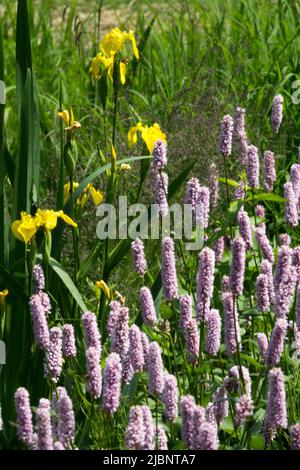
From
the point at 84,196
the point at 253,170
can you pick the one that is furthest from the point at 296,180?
the point at 84,196

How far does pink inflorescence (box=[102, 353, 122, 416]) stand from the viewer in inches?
77.5

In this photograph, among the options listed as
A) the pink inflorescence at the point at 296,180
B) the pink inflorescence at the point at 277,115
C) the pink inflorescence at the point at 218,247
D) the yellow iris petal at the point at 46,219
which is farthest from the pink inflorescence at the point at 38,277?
the pink inflorescence at the point at 277,115

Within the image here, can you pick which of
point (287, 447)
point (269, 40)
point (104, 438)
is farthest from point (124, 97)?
point (104, 438)

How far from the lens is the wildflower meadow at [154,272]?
214 cm

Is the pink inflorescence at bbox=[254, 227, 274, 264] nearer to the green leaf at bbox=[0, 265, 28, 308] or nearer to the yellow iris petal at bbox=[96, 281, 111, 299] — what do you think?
the yellow iris petal at bbox=[96, 281, 111, 299]

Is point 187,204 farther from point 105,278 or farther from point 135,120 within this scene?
point 135,120

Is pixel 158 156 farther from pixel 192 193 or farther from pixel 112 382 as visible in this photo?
pixel 112 382

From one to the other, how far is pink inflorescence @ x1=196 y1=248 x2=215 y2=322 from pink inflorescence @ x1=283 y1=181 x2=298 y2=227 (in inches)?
17.0

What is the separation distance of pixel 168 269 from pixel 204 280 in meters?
0.10

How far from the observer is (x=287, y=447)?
2621 millimetres

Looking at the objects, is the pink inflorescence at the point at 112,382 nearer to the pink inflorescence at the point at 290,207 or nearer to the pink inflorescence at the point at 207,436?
the pink inflorescence at the point at 207,436

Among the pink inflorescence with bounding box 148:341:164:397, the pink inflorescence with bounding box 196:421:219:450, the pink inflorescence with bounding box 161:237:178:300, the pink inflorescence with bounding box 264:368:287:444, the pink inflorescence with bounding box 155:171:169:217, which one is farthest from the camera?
the pink inflorescence with bounding box 155:171:169:217

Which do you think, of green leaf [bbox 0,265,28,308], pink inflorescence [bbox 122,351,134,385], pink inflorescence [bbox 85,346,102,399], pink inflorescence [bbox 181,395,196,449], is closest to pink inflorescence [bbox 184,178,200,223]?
green leaf [bbox 0,265,28,308]

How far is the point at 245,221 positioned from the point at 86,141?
1847mm
